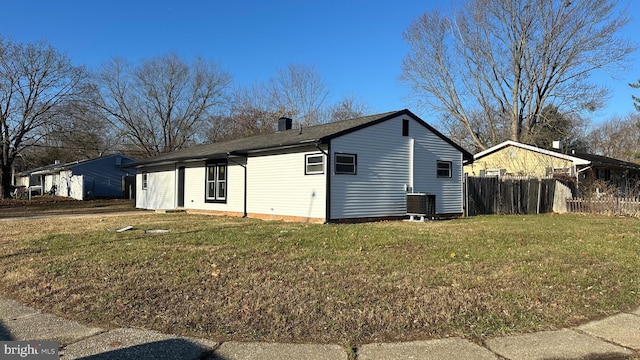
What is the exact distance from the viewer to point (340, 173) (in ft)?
42.4

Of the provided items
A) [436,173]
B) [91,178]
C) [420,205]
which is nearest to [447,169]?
[436,173]

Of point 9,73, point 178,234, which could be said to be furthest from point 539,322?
point 9,73

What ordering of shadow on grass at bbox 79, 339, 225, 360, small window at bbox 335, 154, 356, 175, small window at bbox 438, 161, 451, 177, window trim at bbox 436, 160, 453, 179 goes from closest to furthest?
1. shadow on grass at bbox 79, 339, 225, 360
2. small window at bbox 335, 154, 356, 175
3. window trim at bbox 436, 160, 453, 179
4. small window at bbox 438, 161, 451, 177

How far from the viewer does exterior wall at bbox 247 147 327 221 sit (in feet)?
42.6

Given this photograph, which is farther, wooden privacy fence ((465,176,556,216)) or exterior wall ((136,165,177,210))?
exterior wall ((136,165,177,210))

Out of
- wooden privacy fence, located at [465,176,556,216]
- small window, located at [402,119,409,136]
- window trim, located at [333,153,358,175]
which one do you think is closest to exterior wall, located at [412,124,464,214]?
small window, located at [402,119,409,136]

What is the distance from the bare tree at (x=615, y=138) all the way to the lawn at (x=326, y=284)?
44562 millimetres

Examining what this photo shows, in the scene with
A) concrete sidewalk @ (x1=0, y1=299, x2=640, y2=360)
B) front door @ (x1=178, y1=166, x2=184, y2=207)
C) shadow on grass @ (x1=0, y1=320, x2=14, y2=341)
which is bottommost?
shadow on grass @ (x1=0, y1=320, x2=14, y2=341)

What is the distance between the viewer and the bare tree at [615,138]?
148 feet

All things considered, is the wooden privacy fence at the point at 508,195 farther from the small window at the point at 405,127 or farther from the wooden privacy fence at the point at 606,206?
the small window at the point at 405,127

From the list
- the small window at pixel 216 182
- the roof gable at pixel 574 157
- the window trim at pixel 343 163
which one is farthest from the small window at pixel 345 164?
the roof gable at pixel 574 157

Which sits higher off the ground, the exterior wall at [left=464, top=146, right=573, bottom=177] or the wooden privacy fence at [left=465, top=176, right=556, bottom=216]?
the exterior wall at [left=464, top=146, right=573, bottom=177]

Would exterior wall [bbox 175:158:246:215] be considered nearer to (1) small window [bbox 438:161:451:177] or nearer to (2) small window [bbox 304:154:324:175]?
(2) small window [bbox 304:154:324:175]

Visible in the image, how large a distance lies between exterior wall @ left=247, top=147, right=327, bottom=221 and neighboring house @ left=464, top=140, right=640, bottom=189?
45.5ft
